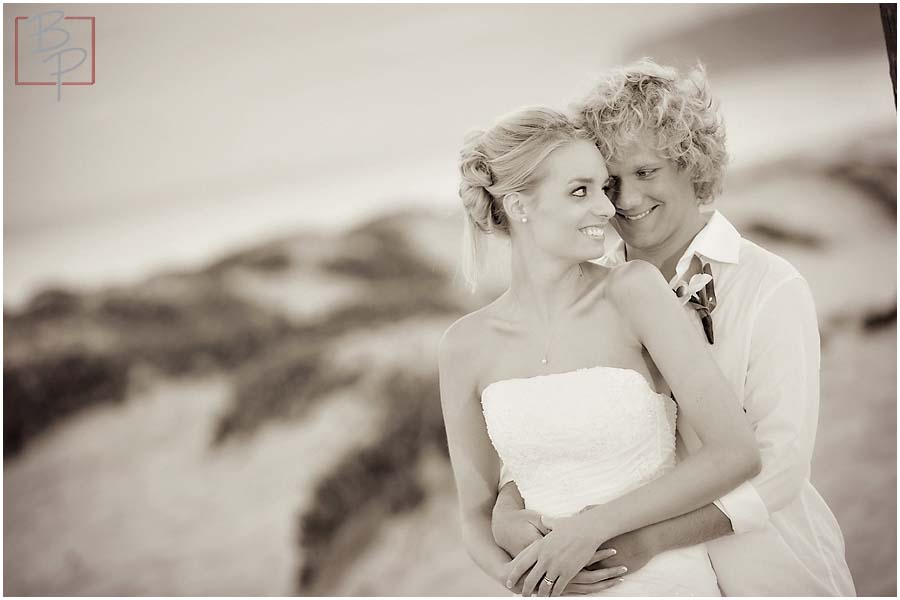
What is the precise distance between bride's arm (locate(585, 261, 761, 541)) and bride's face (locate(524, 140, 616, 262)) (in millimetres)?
239

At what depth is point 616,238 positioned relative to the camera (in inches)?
102

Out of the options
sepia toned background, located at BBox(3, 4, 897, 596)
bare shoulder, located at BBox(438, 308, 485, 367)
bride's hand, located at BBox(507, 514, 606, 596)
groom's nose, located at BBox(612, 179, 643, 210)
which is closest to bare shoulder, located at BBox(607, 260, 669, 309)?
groom's nose, located at BBox(612, 179, 643, 210)

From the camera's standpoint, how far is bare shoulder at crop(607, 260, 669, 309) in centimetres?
200

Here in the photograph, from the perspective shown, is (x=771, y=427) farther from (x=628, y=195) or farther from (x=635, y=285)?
(x=628, y=195)

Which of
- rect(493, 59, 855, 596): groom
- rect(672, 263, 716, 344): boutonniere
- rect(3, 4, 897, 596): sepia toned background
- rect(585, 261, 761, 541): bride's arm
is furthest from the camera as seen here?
rect(3, 4, 897, 596): sepia toned background

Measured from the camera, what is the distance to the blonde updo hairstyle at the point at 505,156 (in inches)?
83.2

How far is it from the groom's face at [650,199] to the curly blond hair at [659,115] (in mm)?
25

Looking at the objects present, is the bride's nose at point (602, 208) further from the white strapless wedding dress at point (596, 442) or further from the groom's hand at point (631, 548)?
the groom's hand at point (631, 548)

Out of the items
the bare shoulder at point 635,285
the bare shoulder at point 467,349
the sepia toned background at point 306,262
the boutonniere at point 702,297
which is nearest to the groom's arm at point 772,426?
the boutonniere at point 702,297

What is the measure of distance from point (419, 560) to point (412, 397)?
1.00 metres

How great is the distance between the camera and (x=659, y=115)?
2.21 m

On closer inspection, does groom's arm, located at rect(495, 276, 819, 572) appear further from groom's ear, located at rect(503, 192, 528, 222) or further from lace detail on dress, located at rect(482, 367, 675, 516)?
groom's ear, located at rect(503, 192, 528, 222)

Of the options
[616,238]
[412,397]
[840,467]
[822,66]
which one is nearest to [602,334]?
[616,238]

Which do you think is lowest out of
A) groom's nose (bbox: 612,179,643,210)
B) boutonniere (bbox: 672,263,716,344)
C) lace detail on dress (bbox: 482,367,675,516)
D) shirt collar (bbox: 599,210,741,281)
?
lace detail on dress (bbox: 482,367,675,516)
